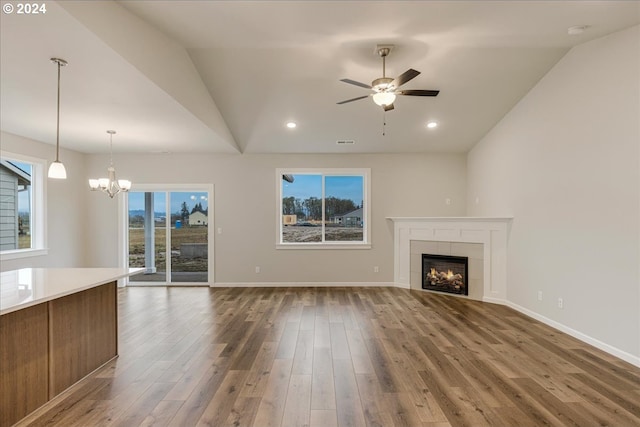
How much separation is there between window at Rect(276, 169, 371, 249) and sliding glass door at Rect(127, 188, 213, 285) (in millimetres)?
1688

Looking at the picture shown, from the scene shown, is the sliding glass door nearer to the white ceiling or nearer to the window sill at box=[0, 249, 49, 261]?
the white ceiling

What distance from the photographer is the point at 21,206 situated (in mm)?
5129

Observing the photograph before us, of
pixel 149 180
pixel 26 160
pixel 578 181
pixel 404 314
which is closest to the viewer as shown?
pixel 578 181

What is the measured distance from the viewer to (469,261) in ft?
17.7

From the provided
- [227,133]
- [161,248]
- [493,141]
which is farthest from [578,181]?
[161,248]

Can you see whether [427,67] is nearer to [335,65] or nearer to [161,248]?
[335,65]

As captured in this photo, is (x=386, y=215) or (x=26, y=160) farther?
(x=386, y=215)

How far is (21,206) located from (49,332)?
404cm

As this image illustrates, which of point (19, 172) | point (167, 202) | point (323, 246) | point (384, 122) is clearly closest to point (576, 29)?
point (384, 122)

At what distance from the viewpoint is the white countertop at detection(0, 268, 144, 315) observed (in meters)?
1.98

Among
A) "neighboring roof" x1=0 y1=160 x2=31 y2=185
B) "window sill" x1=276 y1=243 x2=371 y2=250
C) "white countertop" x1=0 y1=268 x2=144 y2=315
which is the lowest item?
"window sill" x1=276 y1=243 x2=371 y2=250

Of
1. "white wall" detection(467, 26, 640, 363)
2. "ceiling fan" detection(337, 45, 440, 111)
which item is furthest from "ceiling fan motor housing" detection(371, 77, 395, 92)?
"white wall" detection(467, 26, 640, 363)

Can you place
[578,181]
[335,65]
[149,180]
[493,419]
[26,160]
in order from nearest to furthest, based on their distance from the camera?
[493,419], [578,181], [335,65], [26,160], [149,180]

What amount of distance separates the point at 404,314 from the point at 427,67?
132 inches
